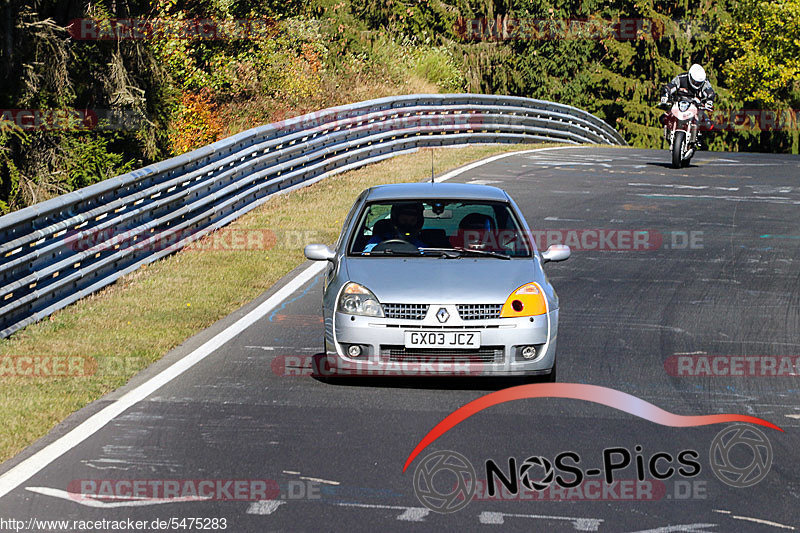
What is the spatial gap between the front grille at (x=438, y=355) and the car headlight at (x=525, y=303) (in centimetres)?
27

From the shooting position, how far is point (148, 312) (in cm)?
1130

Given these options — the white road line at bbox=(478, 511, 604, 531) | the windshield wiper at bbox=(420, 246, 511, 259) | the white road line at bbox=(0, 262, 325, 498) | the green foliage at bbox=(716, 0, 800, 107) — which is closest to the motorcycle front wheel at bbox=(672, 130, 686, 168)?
the white road line at bbox=(0, 262, 325, 498)

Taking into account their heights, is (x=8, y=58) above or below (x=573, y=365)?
above

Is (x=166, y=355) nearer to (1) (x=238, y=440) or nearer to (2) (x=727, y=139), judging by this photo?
(1) (x=238, y=440)

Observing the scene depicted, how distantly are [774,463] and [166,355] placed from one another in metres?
4.94

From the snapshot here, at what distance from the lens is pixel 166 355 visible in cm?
960

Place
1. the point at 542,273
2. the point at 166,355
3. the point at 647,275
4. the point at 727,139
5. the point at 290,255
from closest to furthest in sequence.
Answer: the point at 542,273 < the point at 166,355 < the point at 647,275 < the point at 290,255 < the point at 727,139

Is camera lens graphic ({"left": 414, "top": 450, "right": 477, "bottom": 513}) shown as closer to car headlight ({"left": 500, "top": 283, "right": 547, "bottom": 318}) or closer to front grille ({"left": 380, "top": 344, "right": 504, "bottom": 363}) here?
front grille ({"left": 380, "top": 344, "right": 504, "bottom": 363})

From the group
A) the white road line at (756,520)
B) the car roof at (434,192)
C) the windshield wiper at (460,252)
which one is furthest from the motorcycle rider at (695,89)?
the white road line at (756,520)

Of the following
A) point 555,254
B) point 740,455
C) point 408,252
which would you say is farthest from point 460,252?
point 740,455

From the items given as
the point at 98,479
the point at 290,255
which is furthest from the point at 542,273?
the point at 290,255

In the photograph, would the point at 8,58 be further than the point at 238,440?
Yes

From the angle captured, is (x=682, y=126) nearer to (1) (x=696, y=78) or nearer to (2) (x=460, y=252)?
(1) (x=696, y=78)

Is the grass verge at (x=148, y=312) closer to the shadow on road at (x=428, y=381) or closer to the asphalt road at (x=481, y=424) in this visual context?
the asphalt road at (x=481, y=424)
